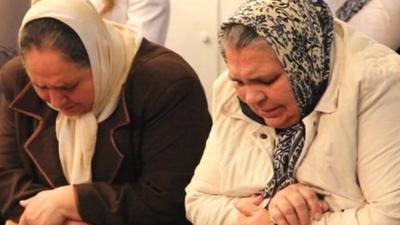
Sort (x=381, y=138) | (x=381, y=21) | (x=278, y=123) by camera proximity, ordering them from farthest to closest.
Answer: (x=381, y=21)
(x=278, y=123)
(x=381, y=138)

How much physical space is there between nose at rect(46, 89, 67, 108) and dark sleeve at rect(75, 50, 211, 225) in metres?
0.18

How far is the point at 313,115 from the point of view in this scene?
1565 millimetres

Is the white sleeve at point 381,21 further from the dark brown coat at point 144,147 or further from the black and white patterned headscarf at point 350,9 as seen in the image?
the dark brown coat at point 144,147

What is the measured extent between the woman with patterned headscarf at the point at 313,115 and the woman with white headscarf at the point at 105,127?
9.9 inches

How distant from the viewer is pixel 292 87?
1.53m

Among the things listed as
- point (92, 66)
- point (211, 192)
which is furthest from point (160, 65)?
point (211, 192)

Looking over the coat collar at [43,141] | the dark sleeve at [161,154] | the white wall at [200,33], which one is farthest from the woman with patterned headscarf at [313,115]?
the white wall at [200,33]

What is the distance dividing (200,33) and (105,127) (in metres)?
1.70

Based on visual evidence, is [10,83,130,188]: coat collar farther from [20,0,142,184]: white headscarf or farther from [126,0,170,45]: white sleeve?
[126,0,170,45]: white sleeve

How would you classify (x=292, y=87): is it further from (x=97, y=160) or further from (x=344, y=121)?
(x=97, y=160)

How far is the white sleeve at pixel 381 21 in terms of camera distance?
2.21 meters

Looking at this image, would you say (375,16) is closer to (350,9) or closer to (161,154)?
(350,9)

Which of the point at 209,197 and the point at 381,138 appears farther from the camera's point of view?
the point at 209,197

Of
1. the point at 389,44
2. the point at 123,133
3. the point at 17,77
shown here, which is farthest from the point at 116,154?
the point at 389,44
